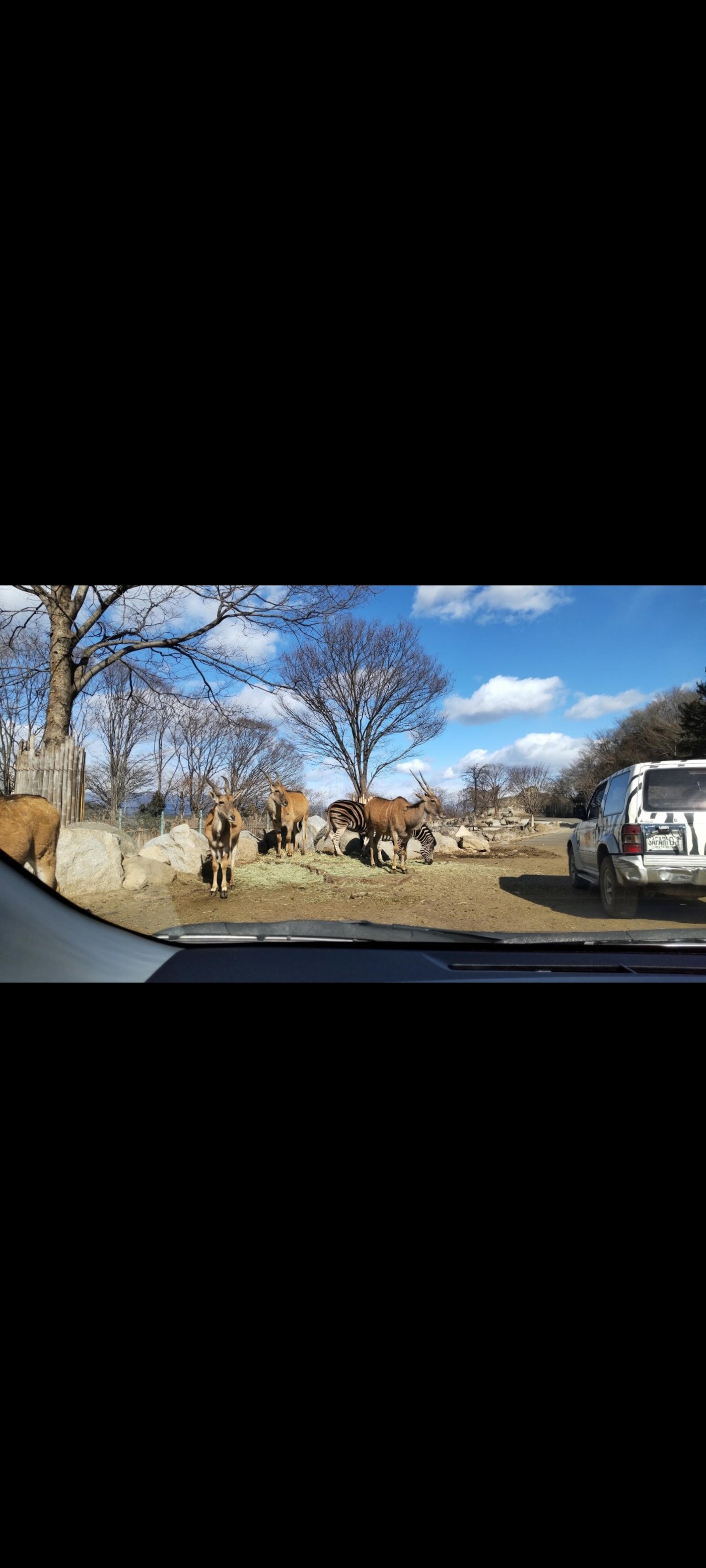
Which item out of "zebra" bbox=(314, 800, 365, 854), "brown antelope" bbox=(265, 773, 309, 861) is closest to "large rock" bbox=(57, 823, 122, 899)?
"brown antelope" bbox=(265, 773, 309, 861)

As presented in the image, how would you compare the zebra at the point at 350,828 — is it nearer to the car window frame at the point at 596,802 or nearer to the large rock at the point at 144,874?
the large rock at the point at 144,874

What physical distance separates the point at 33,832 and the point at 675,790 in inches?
117

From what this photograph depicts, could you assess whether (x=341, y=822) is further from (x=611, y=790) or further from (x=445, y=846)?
(x=611, y=790)

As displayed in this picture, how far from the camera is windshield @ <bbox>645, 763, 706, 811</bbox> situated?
10.5ft

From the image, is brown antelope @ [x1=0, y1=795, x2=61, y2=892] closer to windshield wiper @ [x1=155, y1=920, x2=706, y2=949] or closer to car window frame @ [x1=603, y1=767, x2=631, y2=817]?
windshield wiper @ [x1=155, y1=920, x2=706, y2=949]

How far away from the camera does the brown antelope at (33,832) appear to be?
11.4 feet

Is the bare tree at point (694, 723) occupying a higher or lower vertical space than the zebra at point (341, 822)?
higher

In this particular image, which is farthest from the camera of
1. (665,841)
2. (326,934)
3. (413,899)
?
(413,899)

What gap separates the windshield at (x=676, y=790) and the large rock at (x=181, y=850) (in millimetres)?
2458

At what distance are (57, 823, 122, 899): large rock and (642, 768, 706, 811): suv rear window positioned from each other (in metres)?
2.65

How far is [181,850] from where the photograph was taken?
4340 millimetres

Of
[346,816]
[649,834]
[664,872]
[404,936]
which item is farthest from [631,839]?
[346,816]

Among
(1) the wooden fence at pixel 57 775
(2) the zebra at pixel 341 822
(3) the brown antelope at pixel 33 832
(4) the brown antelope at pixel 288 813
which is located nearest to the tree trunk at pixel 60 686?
(1) the wooden fence at pixel 57 775
